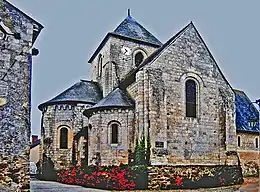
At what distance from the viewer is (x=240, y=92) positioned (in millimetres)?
29859

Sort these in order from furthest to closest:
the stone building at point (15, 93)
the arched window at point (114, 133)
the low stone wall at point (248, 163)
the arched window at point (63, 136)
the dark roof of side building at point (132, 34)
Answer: the dark roof of side building at point (132, 34) < the arched window at point (63, 136) < the low stone wall at point (248, 163) < the arched window at point (114, 133) < the stone building at point (15, 93)

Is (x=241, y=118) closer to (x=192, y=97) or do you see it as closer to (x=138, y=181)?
(x=192, y=97)

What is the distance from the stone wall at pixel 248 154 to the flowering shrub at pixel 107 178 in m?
10.8

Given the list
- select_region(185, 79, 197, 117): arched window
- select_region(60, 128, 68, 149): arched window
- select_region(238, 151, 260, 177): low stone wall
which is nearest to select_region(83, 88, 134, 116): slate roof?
select_region(185, 79, 197, 117): arched window

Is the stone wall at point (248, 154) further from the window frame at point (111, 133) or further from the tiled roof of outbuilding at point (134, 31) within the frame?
the tiled roof of outbuilding at point (134, 31)

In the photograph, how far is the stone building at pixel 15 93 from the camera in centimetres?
1050

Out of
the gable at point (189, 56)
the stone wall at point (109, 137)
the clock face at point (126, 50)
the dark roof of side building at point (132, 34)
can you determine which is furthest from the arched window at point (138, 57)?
the stone wall at point (109, 137)

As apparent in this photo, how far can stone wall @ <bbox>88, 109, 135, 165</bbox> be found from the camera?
64.5 ft

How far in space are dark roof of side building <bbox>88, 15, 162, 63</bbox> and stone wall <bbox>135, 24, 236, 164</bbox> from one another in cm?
841

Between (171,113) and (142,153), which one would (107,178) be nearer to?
(142,153)

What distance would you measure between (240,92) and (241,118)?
4823mm

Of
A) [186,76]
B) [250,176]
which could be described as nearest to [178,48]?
[186,76]

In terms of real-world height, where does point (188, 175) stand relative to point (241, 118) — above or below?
below

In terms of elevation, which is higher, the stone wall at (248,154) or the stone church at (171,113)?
the stone church at (171,113)
